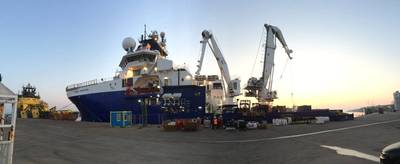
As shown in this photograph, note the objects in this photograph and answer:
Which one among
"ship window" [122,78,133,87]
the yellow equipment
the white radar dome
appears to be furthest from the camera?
the yellow equipment

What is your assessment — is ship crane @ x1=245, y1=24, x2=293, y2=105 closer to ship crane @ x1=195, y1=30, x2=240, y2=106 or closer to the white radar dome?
ship crane @ x1=195, y1=30, x2=240, y2=106

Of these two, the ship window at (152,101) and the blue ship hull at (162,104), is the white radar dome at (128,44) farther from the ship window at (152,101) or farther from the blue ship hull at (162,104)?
the ship window at (152,101)

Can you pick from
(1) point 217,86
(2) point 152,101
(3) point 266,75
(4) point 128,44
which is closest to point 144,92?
(2) point 152,101

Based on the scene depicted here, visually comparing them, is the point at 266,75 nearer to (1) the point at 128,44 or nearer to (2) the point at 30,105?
(1) the point at 128,44

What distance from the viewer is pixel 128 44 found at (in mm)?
56844

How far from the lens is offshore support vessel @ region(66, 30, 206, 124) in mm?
42531

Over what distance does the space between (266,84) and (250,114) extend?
633 inches

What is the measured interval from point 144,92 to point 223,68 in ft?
55.0

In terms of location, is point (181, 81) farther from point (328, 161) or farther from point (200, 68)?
point (328, 161)

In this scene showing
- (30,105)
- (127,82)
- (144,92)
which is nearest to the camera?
(144,92)

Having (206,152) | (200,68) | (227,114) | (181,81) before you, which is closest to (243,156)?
(206,152)

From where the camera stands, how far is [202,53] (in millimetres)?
52250

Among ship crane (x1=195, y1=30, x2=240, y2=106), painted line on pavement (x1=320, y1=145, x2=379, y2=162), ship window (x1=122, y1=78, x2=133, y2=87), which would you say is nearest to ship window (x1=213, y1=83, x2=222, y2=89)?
ship crane (x1=195, y1=30, x2=240, y2=106)

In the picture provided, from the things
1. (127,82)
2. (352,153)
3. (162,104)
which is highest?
(127,82)
